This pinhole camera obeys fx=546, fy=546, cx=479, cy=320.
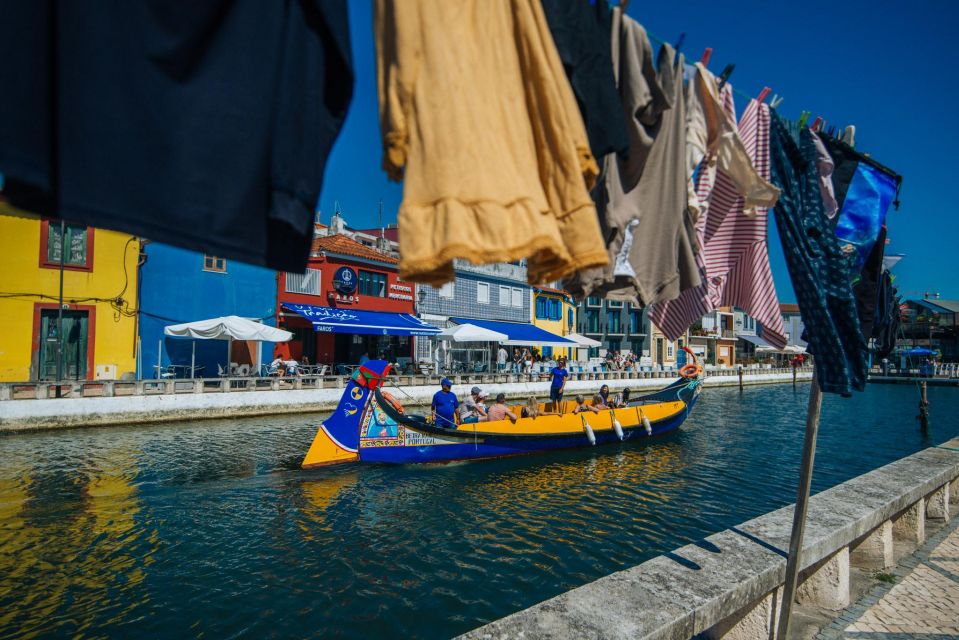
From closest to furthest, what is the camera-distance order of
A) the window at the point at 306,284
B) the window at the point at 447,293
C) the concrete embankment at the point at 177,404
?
the concrete embankment at the point at 177,404 → the window at the point at 306,284 → the window at the point at 447,293

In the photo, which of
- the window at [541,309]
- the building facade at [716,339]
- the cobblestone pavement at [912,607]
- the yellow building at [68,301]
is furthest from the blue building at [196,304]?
the building facade at [716,339]

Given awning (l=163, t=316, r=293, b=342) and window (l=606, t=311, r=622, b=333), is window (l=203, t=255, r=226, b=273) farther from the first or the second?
window (l=606, t=311, r=622, b=333)

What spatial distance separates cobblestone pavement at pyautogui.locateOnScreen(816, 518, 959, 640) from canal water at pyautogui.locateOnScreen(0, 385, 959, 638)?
325 cm

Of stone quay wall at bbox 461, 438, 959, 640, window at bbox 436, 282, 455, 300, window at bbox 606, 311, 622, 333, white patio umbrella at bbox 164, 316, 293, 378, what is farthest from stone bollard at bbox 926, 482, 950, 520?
window at bbox 606, 311, 622, 333

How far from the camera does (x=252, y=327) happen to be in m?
19.7

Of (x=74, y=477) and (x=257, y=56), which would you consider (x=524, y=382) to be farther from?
(x=257, y=56)

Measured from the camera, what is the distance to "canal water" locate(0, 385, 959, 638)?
246 inches

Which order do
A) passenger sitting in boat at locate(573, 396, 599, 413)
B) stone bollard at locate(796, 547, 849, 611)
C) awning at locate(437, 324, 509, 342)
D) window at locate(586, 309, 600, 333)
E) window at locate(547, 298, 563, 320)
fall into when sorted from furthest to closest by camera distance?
window at locate(586, 309, 600, 333)
window at locate(547, 298, 563, 320)
awning at locate(437, 324, 509, 342)
passenger sitting in boat at locate(573, 396, 599, 413)
stone bollard at locate(796, 547, 849, 611)

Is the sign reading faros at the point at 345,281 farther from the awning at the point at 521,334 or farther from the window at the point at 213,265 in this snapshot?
the awning at the point at 521,334

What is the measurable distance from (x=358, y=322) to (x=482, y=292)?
10385 millimetres

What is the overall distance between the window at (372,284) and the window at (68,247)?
36.0 feet

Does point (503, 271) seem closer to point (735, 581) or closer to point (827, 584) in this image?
point (827, 584)

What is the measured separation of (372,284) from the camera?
89.5ft

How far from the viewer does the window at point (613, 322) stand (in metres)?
50.2
